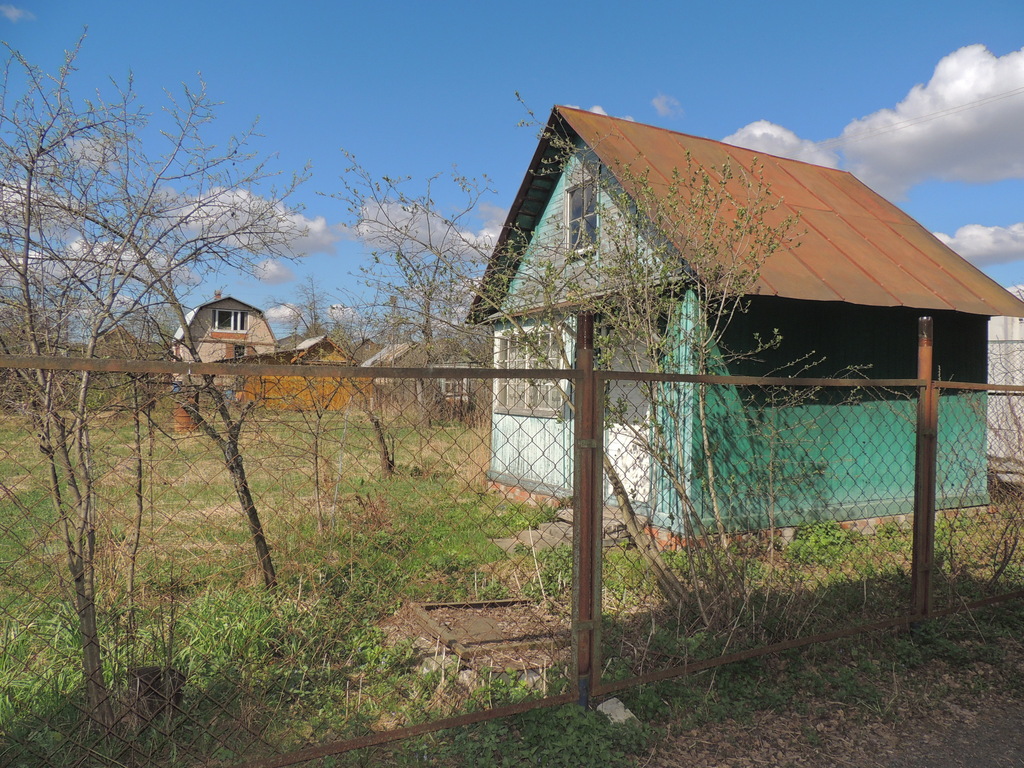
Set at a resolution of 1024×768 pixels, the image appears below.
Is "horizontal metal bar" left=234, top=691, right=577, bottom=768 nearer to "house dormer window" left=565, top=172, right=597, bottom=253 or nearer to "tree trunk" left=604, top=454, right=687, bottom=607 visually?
"tree trunk" left=604, top=454, right=687, bottom=607

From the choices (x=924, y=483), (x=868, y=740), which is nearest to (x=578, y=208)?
(x=924, y=483)

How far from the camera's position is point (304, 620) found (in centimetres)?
423

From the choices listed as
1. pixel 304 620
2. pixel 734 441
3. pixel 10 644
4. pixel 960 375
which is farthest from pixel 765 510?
pixel 10 644

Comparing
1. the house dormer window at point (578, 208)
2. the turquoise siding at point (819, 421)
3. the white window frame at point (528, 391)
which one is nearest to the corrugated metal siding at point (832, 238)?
the turquoise siding at point (819, 421)

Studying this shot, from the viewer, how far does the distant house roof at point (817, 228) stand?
22.0 feet

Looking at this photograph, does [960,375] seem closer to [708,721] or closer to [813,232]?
[813,232]

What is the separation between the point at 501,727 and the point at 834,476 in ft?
18.4

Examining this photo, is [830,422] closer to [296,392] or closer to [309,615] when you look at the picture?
[309,615]

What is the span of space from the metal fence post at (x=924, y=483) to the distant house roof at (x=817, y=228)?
7.17 feet

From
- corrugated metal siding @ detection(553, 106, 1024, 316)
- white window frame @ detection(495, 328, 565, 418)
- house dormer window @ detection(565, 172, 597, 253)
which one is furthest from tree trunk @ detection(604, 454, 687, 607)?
house dormer window @ detection(565, 172, 597, 253)

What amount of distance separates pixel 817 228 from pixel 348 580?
21.1 feet

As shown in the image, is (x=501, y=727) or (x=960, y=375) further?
(x=960, y=375)

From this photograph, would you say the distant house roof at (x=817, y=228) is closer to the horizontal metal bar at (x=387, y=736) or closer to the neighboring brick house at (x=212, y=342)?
the neighboring brick house at (x=212, y=342)

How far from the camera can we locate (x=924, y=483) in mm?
3992
